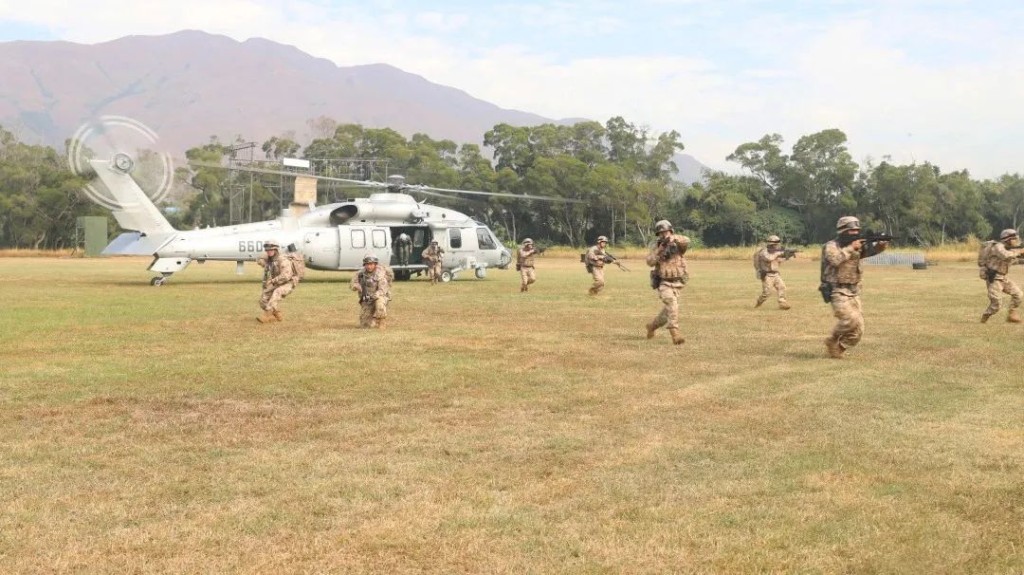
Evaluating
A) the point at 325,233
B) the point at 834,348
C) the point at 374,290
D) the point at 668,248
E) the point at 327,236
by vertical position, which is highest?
the point at 325,233

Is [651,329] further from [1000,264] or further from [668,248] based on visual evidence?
[1000,264]

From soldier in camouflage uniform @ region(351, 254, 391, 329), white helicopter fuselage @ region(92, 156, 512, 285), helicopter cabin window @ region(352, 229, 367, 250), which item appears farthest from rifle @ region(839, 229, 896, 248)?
helicopter cabin window @ region(352, 229, 367, 250)

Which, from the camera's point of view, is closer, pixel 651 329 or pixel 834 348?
pixel 834 348

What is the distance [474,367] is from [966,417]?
590cm

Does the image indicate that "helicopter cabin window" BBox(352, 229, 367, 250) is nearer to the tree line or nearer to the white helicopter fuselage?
the white helicopter fuselage

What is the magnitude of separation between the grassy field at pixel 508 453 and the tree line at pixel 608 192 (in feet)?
189

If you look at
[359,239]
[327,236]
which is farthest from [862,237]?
[327,236]

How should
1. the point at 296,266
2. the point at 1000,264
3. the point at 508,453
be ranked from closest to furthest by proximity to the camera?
1. the point at 508,453
2. the point at 1000,264
3. the point at 296,266

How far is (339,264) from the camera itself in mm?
32219

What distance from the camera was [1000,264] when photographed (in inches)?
694

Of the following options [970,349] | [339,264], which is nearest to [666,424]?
[970,349]

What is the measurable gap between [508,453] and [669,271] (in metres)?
8.06

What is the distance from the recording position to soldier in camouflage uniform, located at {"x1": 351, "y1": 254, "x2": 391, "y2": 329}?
16.9 m

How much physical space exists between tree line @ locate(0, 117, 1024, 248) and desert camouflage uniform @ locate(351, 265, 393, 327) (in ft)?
172
